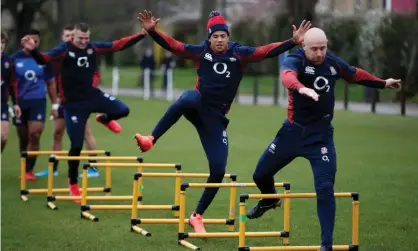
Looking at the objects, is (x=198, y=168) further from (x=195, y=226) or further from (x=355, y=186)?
(x=195, y=226)

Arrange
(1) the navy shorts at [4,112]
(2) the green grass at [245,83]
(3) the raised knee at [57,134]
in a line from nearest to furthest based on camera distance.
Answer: (1) the navy shorts at [4,112] < (3) the raised knee at [57,134] < (2) the green grass at [245,83]

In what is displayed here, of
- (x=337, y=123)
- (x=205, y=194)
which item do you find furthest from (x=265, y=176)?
(x=337, y=123)

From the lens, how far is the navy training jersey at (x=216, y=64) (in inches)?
440

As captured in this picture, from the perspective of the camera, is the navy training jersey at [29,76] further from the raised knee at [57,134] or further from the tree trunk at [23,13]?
the tree trunk at [23,13]

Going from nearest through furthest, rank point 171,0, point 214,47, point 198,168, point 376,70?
point 214,47 → point 198,168 → point 376,70 → point 171,0

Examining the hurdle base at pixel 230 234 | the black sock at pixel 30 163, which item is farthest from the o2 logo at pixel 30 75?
the hurdle base at pixel 230 234

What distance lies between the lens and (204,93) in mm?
11242

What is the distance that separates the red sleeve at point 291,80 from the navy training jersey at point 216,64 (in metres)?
1.60

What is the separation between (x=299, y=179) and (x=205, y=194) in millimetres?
5316

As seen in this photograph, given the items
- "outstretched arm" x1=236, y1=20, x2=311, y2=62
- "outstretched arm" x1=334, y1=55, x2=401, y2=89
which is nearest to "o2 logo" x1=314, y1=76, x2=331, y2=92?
"outstretched arm" x1=334, y1=55, x2=401, y2=89

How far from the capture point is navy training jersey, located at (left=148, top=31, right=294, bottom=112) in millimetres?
11164

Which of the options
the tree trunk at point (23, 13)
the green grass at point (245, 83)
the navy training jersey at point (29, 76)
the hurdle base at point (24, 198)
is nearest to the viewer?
the hurdle base at point (24, 198)

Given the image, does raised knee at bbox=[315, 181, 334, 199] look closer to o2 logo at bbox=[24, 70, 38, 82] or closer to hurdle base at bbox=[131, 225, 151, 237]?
hurdle base at bbox=[131, 225, 151, 237]

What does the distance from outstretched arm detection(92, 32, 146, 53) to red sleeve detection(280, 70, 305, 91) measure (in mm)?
3885
